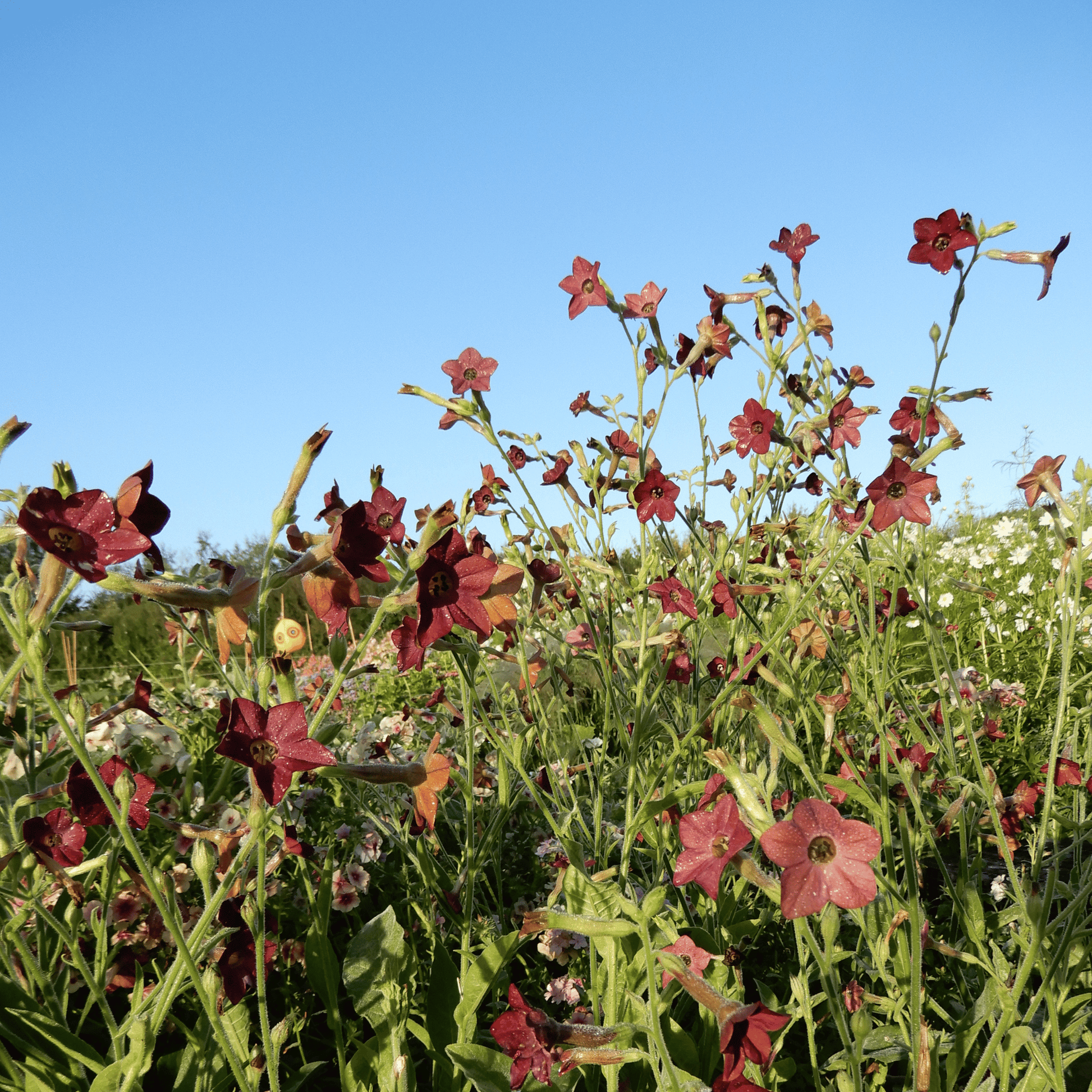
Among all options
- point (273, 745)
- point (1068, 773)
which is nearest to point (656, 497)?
point (1068, 773)

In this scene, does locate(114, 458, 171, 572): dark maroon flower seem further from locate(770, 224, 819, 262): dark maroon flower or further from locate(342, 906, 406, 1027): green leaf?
locate(770, 224, 819, 262): dark maroon flower

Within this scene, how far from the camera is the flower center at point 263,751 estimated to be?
896 mm

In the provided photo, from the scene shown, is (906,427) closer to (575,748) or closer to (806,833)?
(806,833)

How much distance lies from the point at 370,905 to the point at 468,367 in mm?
1561

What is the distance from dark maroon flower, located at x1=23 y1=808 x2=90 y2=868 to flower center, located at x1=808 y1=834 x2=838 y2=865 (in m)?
1.23

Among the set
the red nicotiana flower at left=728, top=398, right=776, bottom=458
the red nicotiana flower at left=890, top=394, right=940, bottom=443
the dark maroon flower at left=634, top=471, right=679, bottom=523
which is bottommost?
the dark maroon flower at left=634, top=471, right=679, bottom=523

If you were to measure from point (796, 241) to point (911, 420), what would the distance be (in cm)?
79

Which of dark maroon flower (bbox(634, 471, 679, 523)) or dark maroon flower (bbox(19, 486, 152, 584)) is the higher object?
dark maroon flower (bbox(634, 471, 679, 523))

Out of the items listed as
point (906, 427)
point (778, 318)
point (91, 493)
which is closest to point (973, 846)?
point (906, 427)

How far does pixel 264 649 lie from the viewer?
99cm

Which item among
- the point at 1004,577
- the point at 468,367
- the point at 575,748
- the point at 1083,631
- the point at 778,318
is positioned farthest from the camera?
the point at 1004,577

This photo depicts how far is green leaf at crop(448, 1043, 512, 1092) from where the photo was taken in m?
1.27

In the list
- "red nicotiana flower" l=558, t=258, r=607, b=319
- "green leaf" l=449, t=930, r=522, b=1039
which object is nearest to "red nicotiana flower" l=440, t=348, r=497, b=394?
"red nicotiana flower" l=558, t=258, r=607, b=319

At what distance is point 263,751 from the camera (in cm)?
91
